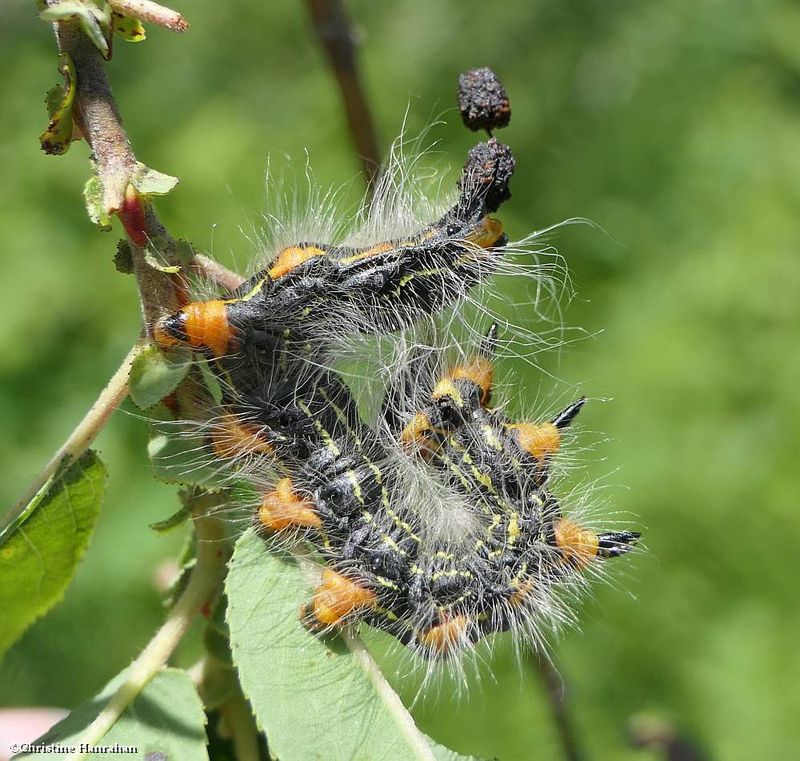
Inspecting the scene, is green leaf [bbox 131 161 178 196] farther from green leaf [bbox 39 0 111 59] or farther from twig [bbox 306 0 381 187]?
twig [bbox 306 0 381 187]

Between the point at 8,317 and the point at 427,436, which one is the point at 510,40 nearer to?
the point at 8,317

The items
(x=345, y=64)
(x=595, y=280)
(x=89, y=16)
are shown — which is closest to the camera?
(x=89, y=16)

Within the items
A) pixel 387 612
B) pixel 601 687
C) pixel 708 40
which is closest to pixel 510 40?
pixel 708 40

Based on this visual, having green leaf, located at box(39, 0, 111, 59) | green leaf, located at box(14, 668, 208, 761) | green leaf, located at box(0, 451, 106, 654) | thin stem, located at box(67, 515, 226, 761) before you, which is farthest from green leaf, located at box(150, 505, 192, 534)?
green leaf, located at box(39, 0, 111, 59)

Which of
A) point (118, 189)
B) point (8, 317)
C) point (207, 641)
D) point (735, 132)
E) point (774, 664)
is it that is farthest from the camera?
point (735, 132)

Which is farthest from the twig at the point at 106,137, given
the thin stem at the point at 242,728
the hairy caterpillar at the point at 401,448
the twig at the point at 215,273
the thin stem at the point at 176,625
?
the thin stem at the point at 242,728

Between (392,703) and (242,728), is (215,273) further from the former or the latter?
(242,728)
